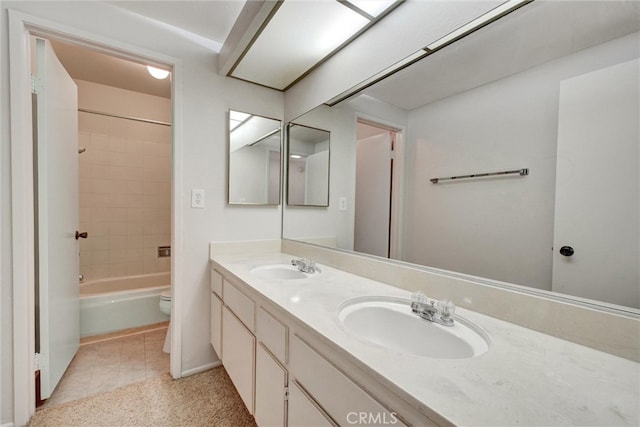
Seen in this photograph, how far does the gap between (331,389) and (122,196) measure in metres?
3.20

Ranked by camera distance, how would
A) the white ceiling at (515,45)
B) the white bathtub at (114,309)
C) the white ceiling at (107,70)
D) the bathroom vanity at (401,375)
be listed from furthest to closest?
1. the white bathtub at (114,309)
2. the white ceiling at (107,70)
3. the white ceiling at (515,45)
4. the bathroom vanity at (401,375)

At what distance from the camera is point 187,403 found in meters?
1.46

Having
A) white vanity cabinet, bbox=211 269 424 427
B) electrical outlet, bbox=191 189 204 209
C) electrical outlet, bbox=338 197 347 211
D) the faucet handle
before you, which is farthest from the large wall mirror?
electrical outlet, bbox=191 189 204 209

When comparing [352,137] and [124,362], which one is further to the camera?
[124,362]

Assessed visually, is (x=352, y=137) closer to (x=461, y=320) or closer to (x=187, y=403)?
(x=461, y=320)

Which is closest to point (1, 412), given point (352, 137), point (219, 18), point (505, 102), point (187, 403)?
point (187, 403)

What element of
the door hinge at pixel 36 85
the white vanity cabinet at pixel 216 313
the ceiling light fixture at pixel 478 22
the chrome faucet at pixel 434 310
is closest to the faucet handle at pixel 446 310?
the chrome faucet at pixel 434 310

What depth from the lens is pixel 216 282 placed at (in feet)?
5.41

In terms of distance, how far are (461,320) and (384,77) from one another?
3.66 feet

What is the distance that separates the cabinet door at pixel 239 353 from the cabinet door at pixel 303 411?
34cm

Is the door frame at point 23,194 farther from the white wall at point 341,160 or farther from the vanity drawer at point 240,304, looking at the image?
the white wall at point 341,160

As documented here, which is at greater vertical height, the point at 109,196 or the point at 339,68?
the point at 339,68

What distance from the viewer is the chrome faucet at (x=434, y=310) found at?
32.1 inches

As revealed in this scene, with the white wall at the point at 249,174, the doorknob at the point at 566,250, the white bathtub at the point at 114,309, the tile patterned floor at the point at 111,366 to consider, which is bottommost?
the tile patterned floor at the point at 111,366
